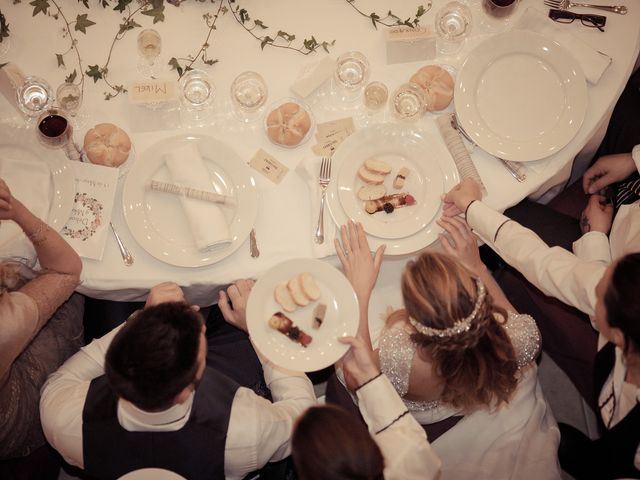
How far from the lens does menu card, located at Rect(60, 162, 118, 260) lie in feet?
5.99

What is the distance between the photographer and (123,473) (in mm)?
1595

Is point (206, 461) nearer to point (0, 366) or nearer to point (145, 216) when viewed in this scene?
point (0, 366)

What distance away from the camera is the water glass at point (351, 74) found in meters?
1.99

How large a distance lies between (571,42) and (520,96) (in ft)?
1.02

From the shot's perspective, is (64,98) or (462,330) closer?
(462,330)

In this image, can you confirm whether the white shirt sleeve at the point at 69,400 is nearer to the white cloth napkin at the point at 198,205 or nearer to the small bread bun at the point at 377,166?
the white cloth napkin at the point at 198,205

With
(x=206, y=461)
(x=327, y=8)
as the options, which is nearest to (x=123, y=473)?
(x=206, y=461)

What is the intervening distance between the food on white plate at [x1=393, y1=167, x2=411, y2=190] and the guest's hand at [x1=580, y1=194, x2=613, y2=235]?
0.83 m

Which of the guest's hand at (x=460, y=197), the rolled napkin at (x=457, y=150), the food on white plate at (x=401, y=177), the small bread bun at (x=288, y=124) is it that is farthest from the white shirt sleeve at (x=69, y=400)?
the rolled napkin at (x=457, y=150)

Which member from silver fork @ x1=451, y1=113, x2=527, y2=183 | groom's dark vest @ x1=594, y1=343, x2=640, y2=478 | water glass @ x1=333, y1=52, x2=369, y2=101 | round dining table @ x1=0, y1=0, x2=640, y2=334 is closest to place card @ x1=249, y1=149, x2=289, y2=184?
round dining table @ x1=0, y1=0, x2=640, y2=334

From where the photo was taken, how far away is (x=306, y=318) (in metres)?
Result: 1.77

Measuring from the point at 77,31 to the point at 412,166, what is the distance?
1459 millimetres

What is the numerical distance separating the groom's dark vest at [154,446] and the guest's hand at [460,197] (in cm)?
106

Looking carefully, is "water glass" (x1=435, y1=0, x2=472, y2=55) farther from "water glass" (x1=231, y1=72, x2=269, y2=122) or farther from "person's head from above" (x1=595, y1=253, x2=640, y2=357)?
"person's head from above" (x1=595, y1=253, x2=640, y2=357)
